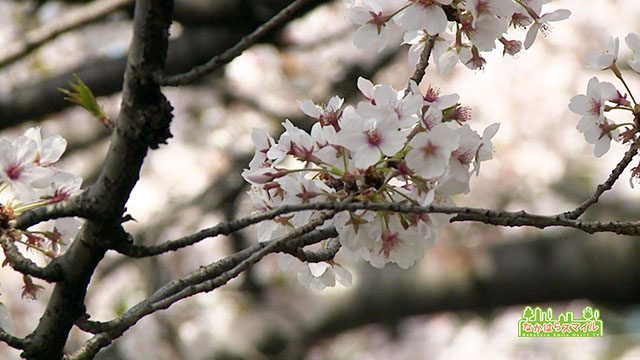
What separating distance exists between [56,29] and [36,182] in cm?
199

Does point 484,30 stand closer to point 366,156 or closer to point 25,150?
point 366,156

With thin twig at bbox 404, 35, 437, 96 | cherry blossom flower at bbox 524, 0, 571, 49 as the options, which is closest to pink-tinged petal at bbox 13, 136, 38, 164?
thin twig at bbox 404, 35, 437, 96

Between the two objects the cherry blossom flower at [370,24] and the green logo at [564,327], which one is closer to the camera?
the cherry blossom flower at [370,24]

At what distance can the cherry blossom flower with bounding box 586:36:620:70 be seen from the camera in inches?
52.7

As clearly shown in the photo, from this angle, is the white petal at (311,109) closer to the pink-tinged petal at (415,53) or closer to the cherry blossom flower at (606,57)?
the pink-tinged petal at (415,53)

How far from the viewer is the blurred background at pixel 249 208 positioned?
3703mm

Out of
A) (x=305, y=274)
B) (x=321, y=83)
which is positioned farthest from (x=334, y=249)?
(x=321, y=83)

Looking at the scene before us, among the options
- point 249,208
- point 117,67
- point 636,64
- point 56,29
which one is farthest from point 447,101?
point 249,208

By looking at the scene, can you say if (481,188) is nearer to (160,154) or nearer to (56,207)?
(160,154)

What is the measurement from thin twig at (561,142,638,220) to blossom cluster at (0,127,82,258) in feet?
2.09

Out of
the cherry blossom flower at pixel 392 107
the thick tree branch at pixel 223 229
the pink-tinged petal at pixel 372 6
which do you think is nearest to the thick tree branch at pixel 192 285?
the thick tree branch at pixel 223 229

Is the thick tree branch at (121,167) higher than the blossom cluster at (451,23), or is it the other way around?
the blossom cluster at (451,23)

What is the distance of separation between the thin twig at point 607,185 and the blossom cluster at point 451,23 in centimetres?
20

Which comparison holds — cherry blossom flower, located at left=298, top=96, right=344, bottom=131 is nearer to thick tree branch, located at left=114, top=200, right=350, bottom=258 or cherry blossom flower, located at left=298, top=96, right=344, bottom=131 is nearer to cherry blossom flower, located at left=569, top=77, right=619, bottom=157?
thick tree branch, located at left=114, top=200, right=350, bottom=258
